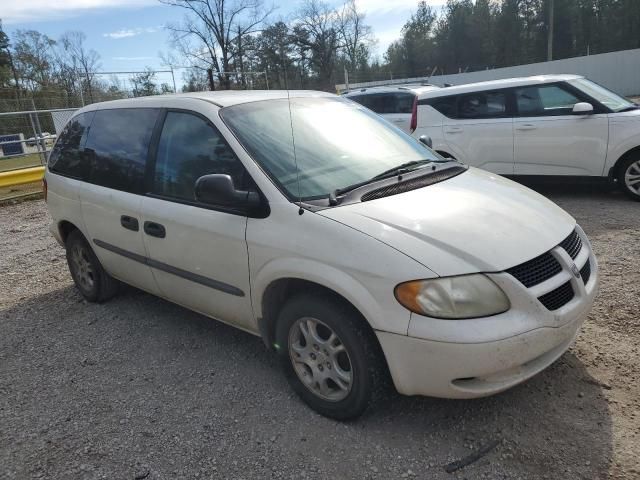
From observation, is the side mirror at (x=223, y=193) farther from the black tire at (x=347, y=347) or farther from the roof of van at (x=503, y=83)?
the roof of van at (x=503, y=83)

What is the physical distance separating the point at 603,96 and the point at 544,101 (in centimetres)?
74

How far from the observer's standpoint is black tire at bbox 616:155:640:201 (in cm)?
641

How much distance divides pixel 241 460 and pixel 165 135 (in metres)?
2.14

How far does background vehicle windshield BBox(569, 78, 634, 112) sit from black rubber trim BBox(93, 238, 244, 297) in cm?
589

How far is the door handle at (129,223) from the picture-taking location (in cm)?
355

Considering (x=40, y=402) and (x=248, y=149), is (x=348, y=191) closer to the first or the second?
(x=248, y=149)

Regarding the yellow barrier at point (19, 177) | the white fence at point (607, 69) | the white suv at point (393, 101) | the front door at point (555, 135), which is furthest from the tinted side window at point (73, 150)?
the white fence at point (607, 69)

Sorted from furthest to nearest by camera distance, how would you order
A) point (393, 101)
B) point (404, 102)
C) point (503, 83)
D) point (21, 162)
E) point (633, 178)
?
point (21, 162) → point (393, 101) → point (404, 102) → point (503, 83) → point (633, 178)

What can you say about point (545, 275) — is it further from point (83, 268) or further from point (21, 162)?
point (21, 162)

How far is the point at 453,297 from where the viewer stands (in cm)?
221

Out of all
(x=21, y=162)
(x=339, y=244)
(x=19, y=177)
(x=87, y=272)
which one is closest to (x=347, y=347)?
(x=339, y=244)

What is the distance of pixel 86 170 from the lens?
4.15m

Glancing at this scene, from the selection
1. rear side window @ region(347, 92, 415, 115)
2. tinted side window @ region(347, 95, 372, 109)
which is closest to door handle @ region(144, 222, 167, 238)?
rear side window @ region(347, 92, 415, 115)

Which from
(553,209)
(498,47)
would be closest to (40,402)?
(553,209)
